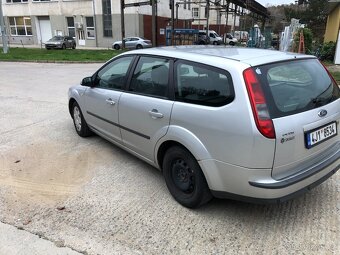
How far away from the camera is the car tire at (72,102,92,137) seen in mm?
5270

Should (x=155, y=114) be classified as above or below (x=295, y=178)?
above

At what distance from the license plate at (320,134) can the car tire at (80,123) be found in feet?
11.5

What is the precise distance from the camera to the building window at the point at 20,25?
140 ft

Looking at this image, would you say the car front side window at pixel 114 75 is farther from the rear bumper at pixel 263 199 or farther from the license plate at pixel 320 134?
the license plate at pixel 320 134

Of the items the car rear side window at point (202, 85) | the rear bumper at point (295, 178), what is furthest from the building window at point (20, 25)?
the rear bumper at point (295, 178)

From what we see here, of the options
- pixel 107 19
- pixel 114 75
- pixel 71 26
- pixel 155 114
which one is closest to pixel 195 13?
pixel 107 19

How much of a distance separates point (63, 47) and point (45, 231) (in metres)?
32.1

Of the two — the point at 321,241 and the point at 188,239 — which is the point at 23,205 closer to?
the point at 188,239

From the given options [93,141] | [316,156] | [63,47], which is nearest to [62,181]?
[93,141]

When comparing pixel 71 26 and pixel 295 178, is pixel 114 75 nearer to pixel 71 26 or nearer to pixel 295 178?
pixel 295 178

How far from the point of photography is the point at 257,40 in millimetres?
30109

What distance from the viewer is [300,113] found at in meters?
2.79

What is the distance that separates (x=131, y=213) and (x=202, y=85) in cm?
144

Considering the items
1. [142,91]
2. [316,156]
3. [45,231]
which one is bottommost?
[45,231]
